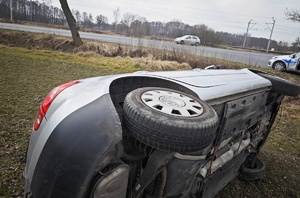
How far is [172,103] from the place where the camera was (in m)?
1.37

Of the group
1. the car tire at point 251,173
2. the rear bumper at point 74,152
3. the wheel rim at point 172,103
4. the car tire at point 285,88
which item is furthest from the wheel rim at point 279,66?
the rear bumper at point 74,152

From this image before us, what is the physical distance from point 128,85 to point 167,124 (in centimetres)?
70

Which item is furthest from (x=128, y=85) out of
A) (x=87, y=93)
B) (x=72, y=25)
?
(x=72, y=25)

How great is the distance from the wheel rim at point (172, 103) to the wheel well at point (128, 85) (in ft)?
0.70

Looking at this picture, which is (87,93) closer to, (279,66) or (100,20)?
(279,66)

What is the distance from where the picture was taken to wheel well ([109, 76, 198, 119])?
162 centimetres

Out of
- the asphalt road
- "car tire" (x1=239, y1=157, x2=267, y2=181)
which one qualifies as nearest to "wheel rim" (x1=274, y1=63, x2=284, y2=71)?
the asphalt road

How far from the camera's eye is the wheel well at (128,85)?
1623mm

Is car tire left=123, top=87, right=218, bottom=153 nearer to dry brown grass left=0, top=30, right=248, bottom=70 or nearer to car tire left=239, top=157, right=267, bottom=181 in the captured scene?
car tire left=239, top=157, right=267, bottom=181

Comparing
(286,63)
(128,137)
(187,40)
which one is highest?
(187,40)

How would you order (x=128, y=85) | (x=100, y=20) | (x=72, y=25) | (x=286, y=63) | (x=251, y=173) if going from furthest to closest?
(x=100, y=20) < (x=72, y=25) < (x=286, y=63) < (x=251, y=173) < (x=128, y=85)

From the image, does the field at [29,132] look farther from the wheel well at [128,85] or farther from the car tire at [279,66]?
the car tire at [279,66]

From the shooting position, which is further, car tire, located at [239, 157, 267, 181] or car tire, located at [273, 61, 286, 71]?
car tire, located at [273, 61, 286, 71]

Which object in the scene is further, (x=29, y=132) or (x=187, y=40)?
(x=187, y=40)
